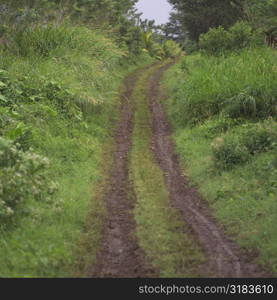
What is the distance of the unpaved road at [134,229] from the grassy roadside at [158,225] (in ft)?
0.47

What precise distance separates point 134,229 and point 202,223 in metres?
1.31

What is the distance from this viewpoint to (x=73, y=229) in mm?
9094

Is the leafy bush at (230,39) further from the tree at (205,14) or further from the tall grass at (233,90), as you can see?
the tree at (205,14)

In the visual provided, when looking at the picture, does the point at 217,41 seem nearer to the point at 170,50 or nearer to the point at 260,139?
the point at 260,139

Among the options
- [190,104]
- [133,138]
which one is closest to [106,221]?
[133,138]

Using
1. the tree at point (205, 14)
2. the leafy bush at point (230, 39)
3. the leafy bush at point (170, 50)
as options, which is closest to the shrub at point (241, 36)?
the leafy bush at point (230, 39)

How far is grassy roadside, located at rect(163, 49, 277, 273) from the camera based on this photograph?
9328 millimetres

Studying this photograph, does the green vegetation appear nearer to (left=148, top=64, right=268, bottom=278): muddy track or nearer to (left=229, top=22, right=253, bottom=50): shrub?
(left=148, top=64, right=268, bottom=278): muddy track

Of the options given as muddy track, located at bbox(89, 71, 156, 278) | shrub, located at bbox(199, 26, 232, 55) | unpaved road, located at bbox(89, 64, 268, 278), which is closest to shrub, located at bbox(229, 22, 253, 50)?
shrub, located at bbox(199, 26, 232, 55)

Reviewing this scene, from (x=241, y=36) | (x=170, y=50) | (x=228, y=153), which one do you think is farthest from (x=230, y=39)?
(x=170, y=50)

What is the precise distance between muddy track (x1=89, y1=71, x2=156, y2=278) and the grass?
0.21m

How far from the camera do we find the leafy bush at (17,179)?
8.91 m

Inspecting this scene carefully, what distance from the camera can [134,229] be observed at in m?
9.26
